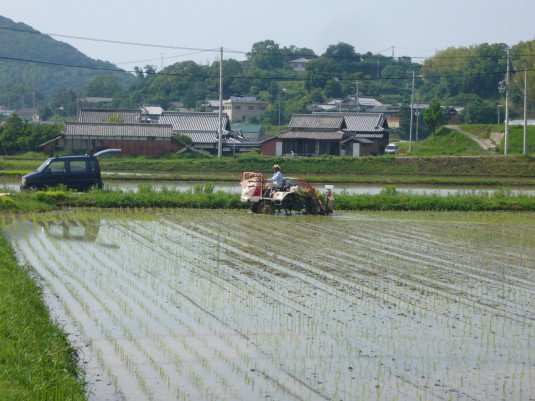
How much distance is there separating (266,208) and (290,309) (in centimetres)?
1035

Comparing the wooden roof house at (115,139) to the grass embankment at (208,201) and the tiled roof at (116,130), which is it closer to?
the tiled roof at (116,130)

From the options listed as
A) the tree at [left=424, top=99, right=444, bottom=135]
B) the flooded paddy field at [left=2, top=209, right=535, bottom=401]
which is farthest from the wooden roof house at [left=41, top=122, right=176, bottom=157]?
the flooded paddy field at [left=2, top=209, right=535, bottom=401]

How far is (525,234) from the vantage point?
656 inches

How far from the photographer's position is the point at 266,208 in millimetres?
19453

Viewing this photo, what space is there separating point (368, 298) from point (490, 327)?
1.72m

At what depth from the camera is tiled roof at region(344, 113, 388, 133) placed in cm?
5450

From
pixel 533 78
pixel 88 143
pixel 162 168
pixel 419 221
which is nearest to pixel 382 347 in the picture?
pixel 419 221

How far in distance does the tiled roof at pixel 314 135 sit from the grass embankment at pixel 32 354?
1601 inches

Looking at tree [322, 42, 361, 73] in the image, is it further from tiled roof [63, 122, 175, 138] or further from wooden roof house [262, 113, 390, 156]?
tiled roof [63, 122, 175, 138]

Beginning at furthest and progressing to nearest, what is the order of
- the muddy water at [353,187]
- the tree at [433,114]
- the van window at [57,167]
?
the tree at [433,114] < the muddy water at [353,187] < the van window at [57,167]

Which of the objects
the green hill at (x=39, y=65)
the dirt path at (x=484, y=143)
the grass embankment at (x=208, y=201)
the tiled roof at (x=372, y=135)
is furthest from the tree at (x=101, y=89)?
the grass embankment at (x=208, y=201)

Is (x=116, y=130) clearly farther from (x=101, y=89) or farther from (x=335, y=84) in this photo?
(x=101, y=89)

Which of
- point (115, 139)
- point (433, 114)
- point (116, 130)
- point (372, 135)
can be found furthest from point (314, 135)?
point (115, 139)

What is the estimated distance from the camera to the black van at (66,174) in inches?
856
